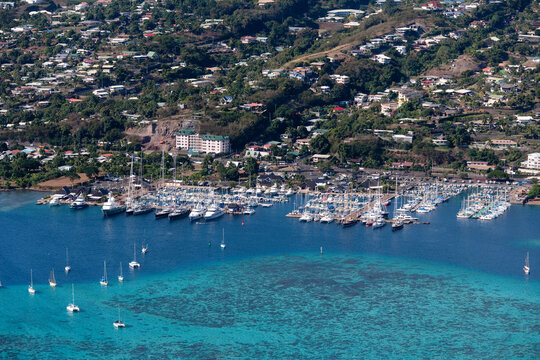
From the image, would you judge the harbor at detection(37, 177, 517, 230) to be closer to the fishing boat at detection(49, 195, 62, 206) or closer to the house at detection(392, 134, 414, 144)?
the fishing boat at detection(49, 195, 62, 206)

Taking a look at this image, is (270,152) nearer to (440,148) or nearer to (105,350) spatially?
(440,148)

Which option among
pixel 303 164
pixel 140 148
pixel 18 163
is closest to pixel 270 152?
pixel 303 164

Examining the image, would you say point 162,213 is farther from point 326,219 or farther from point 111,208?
point 326,219

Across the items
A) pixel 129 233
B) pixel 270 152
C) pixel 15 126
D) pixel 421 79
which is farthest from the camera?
pixel 421 79

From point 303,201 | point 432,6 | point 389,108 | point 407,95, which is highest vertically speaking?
point 432,6

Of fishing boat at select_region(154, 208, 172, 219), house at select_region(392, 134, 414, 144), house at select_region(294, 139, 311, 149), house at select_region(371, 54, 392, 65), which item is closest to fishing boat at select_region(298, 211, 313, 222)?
fishing boat at select_region(154, 208, 172, 219)

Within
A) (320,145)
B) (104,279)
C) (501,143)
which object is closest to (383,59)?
(501,143)
